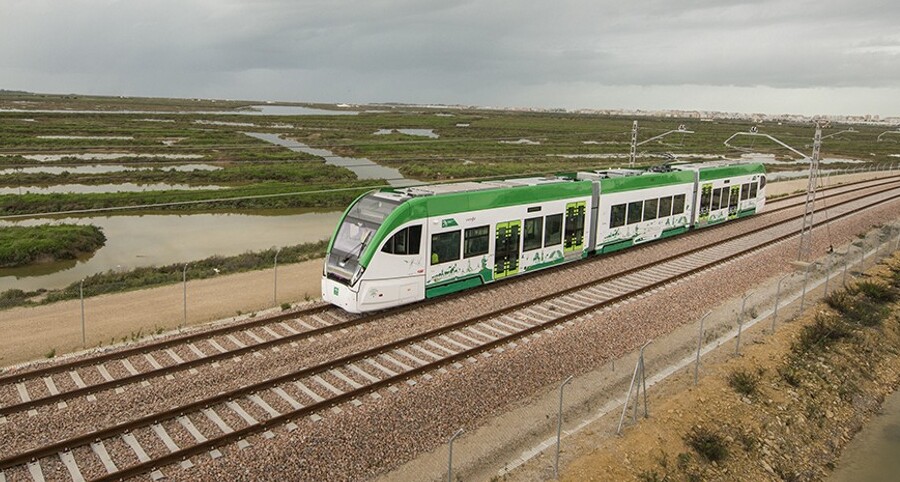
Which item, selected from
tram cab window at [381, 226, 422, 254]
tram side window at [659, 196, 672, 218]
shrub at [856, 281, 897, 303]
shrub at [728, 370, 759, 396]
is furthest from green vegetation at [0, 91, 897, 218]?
shrub at [728, 370, 759, 396]

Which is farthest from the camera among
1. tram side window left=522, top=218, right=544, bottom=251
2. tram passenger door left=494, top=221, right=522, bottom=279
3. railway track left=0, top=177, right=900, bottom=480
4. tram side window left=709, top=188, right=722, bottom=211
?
tram side window left=709, top=188, right=722, bottom=211

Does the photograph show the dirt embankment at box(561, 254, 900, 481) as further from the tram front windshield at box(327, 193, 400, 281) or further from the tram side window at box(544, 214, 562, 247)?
the tram front windshield at box(327, 193, 400, 281)

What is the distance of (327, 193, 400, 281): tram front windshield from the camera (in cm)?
1650

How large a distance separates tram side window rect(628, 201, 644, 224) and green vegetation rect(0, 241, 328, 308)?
14.0 m

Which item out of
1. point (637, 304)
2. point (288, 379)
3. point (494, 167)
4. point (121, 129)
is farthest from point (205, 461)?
point (121, 129)

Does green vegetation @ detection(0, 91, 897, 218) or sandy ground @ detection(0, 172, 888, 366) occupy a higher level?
green vegetation @ detection(0, 91, 897, 218)

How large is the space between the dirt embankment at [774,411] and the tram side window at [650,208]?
8718 mm

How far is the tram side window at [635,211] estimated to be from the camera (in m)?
25.7

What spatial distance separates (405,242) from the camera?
54.7 feet

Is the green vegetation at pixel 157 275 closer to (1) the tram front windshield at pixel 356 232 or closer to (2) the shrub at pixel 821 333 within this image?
(1) the tram front windshield at pixel 356 232

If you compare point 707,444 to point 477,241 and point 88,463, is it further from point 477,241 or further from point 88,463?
point 88,463

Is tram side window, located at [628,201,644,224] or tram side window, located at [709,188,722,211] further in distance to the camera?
tram side window, located at [709,188,722,211]

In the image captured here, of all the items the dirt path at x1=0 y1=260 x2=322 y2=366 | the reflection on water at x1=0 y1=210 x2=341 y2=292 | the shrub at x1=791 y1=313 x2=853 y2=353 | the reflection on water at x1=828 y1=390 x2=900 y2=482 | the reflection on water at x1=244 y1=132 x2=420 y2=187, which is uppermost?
the reflection on water at x1=244 y1=132 x2=420 y2=187

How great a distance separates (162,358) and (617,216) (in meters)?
17.9
